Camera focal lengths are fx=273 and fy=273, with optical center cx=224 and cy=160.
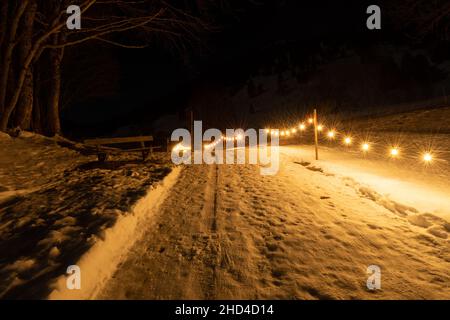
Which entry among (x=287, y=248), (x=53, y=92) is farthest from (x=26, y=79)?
(x=287, y=248)

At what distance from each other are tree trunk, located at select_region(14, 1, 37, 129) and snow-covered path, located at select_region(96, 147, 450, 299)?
28.8 feet

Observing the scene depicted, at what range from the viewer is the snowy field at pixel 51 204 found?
3.42m

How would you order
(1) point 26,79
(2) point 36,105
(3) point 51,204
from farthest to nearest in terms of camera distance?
(2) point 36,105 < (1) point 26,79 < (3) point 51,204

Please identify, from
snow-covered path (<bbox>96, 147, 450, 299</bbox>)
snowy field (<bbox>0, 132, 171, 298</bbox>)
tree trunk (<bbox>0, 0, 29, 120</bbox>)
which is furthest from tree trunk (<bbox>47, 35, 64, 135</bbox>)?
snow-covered path (<bbox>96, 147, 450, 299</bbox>)

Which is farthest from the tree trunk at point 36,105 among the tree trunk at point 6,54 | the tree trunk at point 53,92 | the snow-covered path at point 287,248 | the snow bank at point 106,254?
the snow bank at point 106,254

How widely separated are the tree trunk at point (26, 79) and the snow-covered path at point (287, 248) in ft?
28.8

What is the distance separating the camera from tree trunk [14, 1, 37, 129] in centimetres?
1048

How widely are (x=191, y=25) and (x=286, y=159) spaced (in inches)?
260

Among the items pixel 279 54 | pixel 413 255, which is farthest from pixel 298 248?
pixel 279 54

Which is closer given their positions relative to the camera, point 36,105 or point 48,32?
point 48,32

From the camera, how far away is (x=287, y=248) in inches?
159

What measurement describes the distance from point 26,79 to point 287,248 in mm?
12104

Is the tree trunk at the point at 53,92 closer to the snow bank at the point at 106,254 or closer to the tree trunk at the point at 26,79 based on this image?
the tree trunk at the point at 26,79

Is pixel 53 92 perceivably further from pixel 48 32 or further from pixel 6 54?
pixel 48 32
